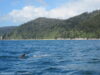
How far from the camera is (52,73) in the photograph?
119 feet

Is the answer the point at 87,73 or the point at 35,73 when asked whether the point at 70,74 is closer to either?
the point at 87,73

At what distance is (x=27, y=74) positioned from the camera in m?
34.9

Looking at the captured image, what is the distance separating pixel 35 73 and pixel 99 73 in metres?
8.69

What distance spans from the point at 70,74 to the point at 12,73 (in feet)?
26.7

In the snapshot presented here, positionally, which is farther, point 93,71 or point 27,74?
point 93,71

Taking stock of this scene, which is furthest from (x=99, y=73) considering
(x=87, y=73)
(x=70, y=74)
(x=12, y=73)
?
(x=12, y=73)

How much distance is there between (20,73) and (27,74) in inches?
62.0

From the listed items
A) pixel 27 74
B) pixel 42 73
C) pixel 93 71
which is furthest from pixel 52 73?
pixel 93 71

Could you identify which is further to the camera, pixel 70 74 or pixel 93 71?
pixel 93 71

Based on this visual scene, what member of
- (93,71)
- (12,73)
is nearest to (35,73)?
(12,73)

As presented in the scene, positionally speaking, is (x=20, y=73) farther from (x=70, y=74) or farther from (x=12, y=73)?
(x=70, y=74)

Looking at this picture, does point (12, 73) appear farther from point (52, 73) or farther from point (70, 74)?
point (70, 74)

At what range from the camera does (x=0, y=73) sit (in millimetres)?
36938

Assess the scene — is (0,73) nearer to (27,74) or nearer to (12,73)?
(12,73)
